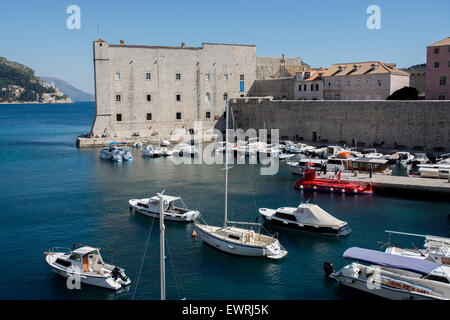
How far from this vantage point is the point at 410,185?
1035 inches

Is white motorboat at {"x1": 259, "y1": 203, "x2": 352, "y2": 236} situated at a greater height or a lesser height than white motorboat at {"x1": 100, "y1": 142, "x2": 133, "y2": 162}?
lesser

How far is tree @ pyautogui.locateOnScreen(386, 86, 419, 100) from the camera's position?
135 feet

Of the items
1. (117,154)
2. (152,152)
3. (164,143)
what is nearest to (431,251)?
(117,154)

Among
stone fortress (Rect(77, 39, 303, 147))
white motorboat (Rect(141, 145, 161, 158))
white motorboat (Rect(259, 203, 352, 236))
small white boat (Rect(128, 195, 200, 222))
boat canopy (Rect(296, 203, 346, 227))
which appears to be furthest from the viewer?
stone fortress (Rect(77, 39, 303, 147))

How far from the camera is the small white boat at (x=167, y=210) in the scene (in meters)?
21.2

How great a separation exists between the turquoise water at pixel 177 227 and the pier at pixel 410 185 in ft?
4.41

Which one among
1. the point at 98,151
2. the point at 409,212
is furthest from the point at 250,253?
the point at 98,151

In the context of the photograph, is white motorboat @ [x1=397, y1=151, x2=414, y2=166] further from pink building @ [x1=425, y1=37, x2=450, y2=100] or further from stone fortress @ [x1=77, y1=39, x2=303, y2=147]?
stone fortress @ [x1=77, y1=39, x2=303, y2=147]

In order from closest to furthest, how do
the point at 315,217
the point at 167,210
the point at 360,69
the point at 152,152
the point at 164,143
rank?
1. the point at 315,217
2. the point at 167,210
3. the point at 152,152
4. the point at 164,143
5. the point at 360,69

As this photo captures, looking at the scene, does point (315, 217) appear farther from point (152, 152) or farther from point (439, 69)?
point (439, 69)

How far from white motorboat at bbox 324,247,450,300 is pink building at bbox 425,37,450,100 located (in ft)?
107

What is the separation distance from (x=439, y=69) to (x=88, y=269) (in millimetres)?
38031

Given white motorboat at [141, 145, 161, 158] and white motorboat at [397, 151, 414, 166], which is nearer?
white motorboat at [397, 151, 414, 166]

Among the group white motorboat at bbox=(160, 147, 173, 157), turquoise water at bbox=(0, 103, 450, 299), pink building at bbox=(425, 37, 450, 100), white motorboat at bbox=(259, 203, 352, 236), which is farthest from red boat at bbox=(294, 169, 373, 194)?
pink building at bbox=(425, 37, 450, 100)
